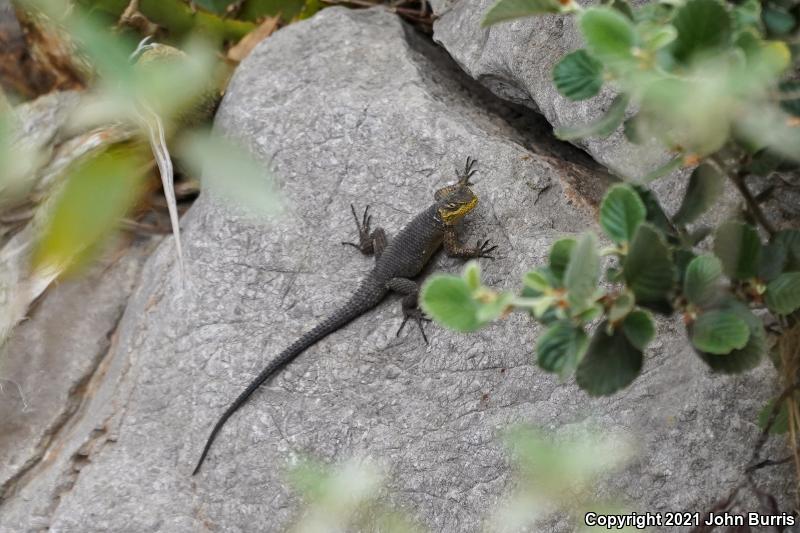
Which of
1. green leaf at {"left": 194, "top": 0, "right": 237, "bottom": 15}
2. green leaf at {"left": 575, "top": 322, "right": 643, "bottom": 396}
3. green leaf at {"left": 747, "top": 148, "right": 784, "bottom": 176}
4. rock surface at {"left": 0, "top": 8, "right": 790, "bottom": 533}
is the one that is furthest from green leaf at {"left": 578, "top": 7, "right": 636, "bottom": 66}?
green leaf at {"left": 194, "top": 0, "right": 237, "bottom": 15}

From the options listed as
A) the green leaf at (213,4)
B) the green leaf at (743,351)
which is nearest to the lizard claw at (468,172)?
the green leaf at (213,4)

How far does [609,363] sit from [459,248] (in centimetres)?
208

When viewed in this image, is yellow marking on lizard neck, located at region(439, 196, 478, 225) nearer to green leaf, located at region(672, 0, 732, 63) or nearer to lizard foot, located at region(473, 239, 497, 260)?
lizard foot, located at region(473, 239, 497, 260)

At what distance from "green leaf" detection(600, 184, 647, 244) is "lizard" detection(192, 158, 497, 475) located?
1925 mm

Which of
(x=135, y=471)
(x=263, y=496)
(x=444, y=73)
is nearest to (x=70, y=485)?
(x=135, y=471)

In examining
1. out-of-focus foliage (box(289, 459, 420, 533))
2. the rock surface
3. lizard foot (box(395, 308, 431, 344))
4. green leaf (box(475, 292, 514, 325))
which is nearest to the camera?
out-of-focus foliage (box(289, 459, 420, 533))

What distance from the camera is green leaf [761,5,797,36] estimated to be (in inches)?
84.8

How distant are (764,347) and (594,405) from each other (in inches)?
48.2

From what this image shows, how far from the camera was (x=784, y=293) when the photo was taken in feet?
6.98

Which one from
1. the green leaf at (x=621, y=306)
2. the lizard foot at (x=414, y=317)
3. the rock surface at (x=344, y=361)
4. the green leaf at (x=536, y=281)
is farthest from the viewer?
the lizard foot at (x=414, y=317)

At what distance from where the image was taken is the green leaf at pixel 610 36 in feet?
5.33

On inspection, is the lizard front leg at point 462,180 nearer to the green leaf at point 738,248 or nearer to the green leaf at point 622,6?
the green leaf at point 622,6

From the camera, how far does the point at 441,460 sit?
3383 millimetres

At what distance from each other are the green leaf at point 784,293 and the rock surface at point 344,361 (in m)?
0.97
